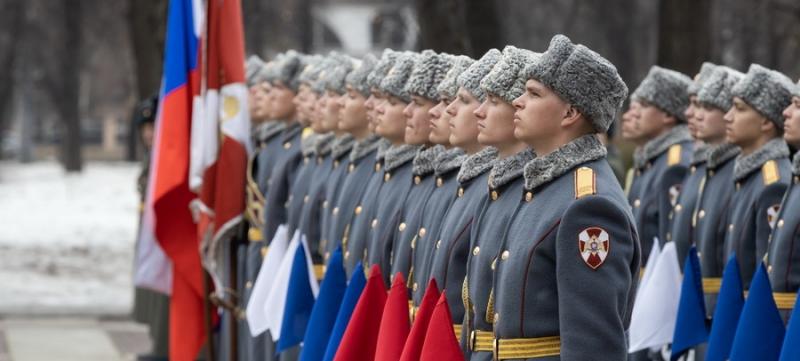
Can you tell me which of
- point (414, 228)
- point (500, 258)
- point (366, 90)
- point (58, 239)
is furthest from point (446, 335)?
point (58, 239)

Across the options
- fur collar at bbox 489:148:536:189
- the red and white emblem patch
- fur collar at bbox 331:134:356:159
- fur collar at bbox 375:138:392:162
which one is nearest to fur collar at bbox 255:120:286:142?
fur collar at bbox 331:134:356:159

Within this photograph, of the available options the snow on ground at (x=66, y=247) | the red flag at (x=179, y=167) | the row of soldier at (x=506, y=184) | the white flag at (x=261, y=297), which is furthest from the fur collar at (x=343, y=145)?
the snow on ground at (x=66, y=247)

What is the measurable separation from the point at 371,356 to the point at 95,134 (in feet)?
227

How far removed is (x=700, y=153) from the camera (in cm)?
953

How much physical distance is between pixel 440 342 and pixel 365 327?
4.00ft

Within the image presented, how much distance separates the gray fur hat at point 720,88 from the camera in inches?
347

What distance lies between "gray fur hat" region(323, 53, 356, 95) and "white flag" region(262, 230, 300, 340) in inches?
33.2

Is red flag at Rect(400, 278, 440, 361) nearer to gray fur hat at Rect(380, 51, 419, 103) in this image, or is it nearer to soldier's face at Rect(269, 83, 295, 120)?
gray fur hat at Rect(380, 51, 419, 103)

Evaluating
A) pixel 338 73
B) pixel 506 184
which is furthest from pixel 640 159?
pixel 506 184

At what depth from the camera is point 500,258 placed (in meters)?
5.59

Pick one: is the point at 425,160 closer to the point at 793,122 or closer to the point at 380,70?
the point at 380,70

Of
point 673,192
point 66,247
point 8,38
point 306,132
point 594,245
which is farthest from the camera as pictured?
point 8,38

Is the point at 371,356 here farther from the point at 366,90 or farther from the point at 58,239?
the point at 58,239

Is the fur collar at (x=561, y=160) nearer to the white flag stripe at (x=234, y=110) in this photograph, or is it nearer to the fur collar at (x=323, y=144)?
the fur collar at (x=323, y=144)
